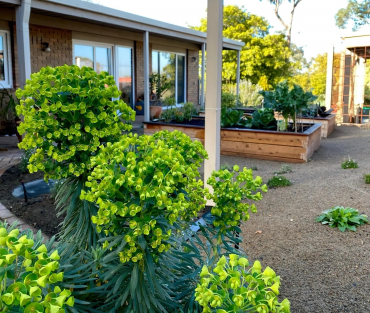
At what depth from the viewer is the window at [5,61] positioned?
8336mm

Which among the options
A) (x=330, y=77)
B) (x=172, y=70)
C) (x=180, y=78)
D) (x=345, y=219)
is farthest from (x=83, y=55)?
(x=345, y=219)

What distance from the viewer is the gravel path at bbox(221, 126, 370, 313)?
248 centimetres

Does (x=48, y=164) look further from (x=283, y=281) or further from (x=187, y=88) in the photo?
(x=187, y=88)

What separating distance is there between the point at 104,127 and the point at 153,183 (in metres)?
0.57

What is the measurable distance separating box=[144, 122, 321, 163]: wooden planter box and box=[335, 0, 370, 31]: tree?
30249mm

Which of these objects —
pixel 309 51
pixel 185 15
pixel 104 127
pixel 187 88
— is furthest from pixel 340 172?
pixel 309 51

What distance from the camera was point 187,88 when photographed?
1484 centimetres

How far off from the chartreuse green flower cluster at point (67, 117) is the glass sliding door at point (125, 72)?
10336 millimetres

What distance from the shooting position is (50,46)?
30.5ft

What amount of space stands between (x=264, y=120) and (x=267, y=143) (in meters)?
0.70

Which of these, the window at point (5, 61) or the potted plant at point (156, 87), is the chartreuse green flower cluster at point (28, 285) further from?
the potted plant at point (156, 87)

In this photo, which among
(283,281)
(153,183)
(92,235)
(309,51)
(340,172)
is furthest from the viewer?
(309,51)

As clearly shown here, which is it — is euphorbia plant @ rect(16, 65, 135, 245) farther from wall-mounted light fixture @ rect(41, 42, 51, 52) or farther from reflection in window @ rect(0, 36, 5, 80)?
wall-mounted light fixture @ rect(41, 42, 51, 52)

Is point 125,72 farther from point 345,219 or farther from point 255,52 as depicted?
point 255,52
